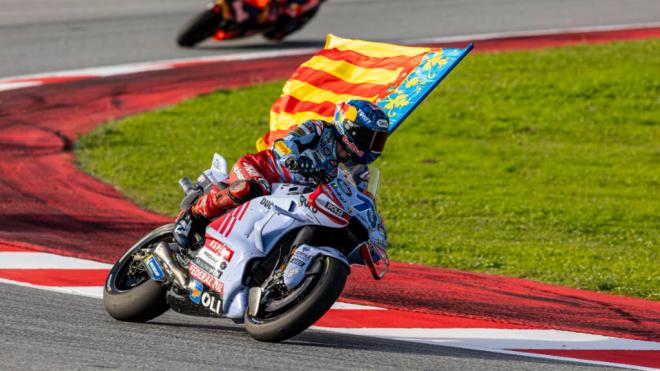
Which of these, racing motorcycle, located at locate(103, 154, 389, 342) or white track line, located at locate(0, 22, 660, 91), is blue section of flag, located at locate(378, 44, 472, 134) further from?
white track line, located at locate(0, 22, 660, 91)

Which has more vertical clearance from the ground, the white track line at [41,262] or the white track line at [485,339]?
the white track line at [485,339]

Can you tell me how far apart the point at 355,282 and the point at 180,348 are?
310cm

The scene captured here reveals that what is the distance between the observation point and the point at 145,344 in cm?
658

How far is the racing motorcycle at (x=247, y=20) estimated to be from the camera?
19.9 m

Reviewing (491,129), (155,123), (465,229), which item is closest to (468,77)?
(491,129)

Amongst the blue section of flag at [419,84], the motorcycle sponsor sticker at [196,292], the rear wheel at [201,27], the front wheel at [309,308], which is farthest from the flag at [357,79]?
the rear wheel at [201,27]

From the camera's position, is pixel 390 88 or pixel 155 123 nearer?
pixel 390 88

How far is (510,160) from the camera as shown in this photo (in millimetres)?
14945

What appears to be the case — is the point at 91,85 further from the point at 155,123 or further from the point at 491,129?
the point at 491,129

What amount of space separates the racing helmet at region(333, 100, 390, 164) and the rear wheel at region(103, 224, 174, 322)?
1.36m

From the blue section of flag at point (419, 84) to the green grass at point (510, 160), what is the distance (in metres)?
2.98

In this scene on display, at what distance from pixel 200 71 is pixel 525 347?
12162 mm

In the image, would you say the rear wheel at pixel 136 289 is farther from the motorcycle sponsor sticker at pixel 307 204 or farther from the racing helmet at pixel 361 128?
the racing helmet at pixel 361 128

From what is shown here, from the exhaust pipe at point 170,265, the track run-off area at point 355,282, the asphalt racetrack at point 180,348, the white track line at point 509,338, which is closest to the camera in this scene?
the asphalt racetrack at point 180,348
